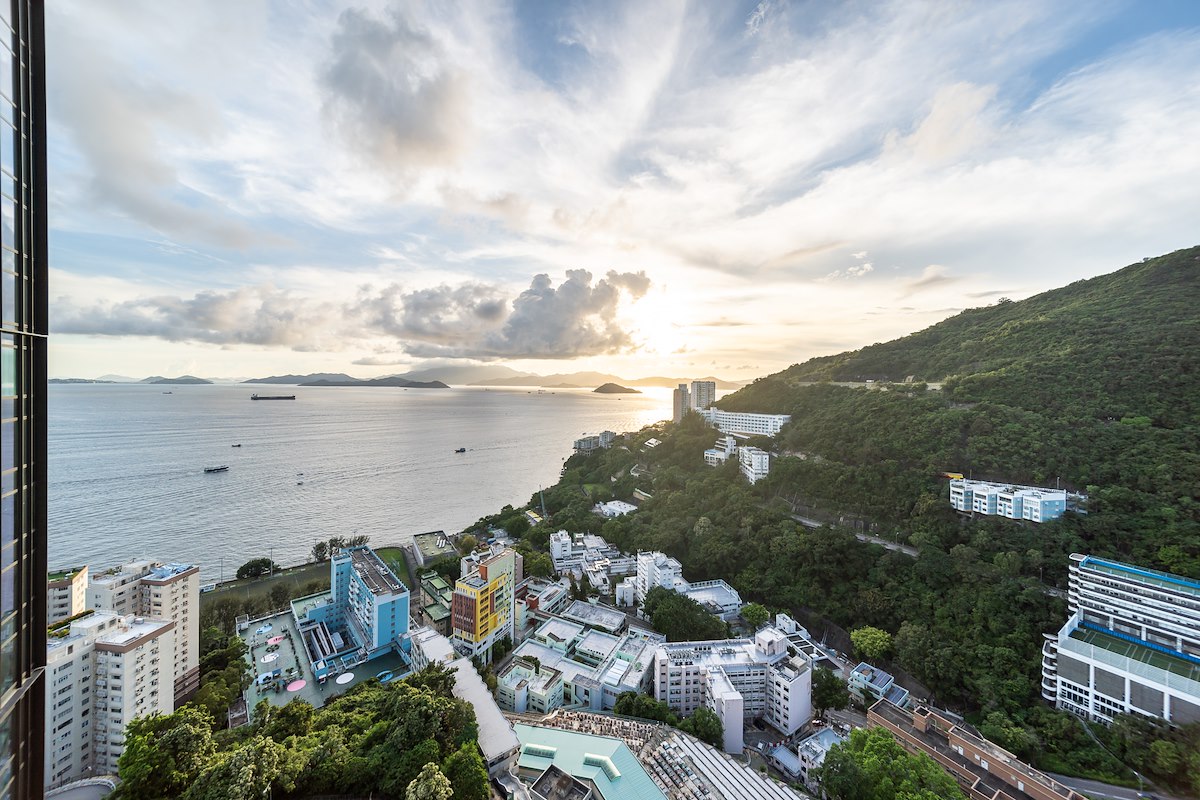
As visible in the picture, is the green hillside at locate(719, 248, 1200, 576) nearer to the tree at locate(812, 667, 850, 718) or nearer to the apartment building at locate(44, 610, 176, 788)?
the tree at locate(812, 667, 850, 718)

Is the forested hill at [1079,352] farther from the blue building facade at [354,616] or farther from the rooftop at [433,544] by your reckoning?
the blue building facade at [354,616]

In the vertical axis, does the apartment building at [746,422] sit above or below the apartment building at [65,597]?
above

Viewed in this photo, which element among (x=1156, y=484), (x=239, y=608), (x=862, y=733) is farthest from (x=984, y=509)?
(x=239, y=608)

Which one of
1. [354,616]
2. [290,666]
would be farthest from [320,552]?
[290,666]

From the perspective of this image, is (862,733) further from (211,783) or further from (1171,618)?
(211,783)

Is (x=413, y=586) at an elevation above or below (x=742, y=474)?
below

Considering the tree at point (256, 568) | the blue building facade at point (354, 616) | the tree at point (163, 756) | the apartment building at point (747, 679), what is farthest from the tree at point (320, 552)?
the apartment building at point (747, 679)
